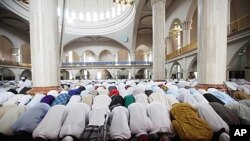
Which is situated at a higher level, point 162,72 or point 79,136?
point 162,72

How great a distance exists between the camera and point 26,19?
21125 millimetres

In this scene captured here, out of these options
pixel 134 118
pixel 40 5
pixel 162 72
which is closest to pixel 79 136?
pixel 134 118

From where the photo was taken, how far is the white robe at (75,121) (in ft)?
7.77

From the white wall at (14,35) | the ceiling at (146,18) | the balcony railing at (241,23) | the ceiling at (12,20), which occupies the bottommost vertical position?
the balcony railing at (241,23)

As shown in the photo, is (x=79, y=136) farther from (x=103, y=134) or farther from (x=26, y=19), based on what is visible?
(x=26, y=19)

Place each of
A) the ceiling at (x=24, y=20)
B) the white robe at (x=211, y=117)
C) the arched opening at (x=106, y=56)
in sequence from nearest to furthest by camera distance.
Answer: the white robe at (x=211, y=117)
the ceiling at (x=24, y=20)
the arched opening at (x=106, y=56)

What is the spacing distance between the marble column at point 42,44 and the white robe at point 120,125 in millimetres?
2725

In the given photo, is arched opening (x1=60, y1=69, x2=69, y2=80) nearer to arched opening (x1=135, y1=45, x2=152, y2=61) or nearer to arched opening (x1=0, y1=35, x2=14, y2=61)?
arched opening (x1=0, y1=35, x2=14, y2=61)

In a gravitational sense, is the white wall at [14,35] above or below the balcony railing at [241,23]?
above

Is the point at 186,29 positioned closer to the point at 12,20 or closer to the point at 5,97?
the point at 5,97

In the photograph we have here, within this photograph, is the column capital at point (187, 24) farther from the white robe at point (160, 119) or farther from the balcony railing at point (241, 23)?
the white robe at point (160, 119)

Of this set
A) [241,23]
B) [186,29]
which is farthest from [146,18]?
[241,23]

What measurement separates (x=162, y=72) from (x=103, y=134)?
7692mm

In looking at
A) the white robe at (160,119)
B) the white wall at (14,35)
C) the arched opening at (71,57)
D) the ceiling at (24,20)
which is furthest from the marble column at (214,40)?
the arched opening at (71,57)
